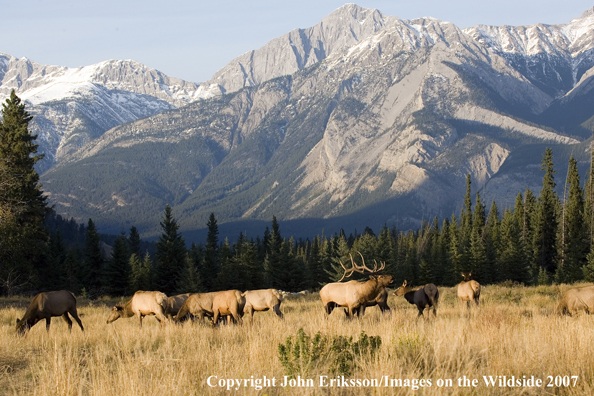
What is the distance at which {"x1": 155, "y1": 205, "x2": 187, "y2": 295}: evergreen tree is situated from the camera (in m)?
66.0

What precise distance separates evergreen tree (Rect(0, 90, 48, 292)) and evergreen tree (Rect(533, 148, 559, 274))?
207 ft

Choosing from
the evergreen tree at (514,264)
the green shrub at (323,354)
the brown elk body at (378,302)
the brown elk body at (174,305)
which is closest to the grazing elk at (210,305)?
the brown elk body at (174,305)

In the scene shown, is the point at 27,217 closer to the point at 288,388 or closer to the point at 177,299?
the point at 177,299

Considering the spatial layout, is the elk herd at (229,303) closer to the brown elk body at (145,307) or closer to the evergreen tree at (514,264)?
the brown elk body at (145,307)

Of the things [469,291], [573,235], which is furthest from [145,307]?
[573,235]

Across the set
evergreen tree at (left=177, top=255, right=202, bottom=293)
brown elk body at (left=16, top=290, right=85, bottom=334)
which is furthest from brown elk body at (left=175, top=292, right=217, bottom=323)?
evergreen tree at (left=177, top=255, right=202, bottom=293)

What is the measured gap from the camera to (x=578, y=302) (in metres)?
15.8

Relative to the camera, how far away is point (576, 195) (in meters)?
70.8

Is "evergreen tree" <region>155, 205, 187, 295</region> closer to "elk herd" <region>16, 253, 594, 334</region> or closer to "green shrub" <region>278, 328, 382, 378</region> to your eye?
"elk herd" <region>16, 253, 594, 334</region>

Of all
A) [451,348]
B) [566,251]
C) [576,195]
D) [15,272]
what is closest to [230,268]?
[15,272]

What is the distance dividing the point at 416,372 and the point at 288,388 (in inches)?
78.0

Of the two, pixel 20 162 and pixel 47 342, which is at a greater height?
pixel 20 162

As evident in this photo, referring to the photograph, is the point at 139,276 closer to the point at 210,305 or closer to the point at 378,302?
the point at 210,305

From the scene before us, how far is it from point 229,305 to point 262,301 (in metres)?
1.40
